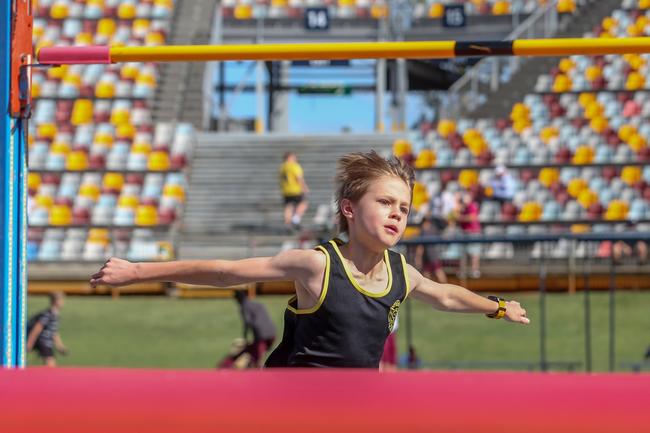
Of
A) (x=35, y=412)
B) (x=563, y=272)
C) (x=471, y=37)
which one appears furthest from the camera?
(x=471, y=37)

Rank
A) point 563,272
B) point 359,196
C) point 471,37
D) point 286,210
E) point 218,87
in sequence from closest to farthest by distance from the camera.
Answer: point 359,196 < point 563,272 < point 286,210 < point 471,37 < point 218,87

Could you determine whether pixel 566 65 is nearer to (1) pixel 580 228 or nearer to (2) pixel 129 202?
(1) pixel 580 228

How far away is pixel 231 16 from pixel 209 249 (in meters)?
10.5

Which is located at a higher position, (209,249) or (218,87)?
(218,87)

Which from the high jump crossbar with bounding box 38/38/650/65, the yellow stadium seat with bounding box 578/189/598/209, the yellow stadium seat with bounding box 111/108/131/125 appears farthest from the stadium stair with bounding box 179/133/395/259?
the high jump crossbar with bounding box 38/38/650/65

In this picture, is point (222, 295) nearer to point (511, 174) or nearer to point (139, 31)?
→ point (511, 174)

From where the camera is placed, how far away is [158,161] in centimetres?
2052

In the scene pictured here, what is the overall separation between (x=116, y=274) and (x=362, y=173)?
87 cm

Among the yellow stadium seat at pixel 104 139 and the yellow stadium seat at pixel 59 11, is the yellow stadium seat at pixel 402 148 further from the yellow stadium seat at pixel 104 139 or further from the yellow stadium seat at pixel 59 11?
the yellow stadium seat at pixel 59 11

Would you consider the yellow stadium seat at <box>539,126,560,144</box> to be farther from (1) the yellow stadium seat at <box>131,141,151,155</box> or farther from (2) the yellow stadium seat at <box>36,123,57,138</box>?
(2) the yellow stadium seat at <box>36,123,57,138</box>

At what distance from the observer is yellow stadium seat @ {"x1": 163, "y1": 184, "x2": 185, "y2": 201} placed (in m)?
19.8

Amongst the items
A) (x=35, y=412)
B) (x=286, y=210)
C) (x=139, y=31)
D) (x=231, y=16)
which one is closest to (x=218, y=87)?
(x=231, y=16)

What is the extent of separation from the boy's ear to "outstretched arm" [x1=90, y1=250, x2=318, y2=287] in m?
0.18

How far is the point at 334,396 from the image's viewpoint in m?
1.53
